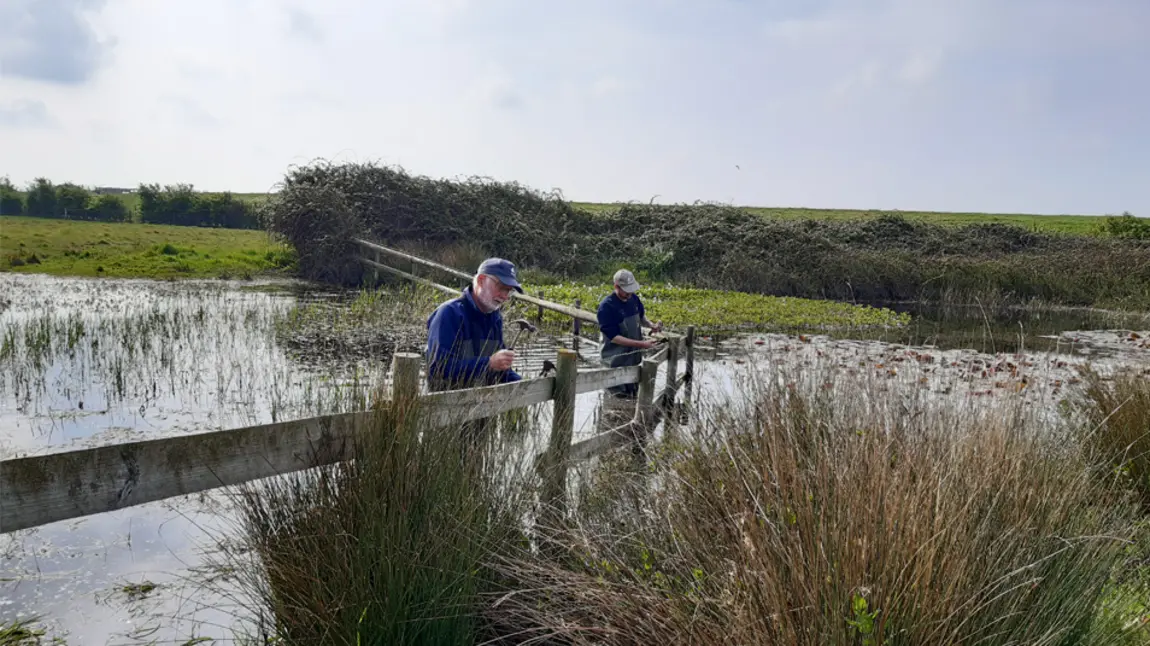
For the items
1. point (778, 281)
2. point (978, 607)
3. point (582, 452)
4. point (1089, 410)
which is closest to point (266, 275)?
point (778, 281)

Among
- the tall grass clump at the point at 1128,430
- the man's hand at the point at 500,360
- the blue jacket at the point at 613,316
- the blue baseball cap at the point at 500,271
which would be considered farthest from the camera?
the blue jacket at the point at 613,316

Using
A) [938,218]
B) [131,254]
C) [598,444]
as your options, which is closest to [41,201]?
[131,254]

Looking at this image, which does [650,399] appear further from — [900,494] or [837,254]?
[837,254]

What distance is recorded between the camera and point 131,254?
3011 centimetres

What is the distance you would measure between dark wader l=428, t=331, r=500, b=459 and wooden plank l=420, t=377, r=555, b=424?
0.21ft

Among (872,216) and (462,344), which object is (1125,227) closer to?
(872,216)

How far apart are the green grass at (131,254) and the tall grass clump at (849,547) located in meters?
25.6

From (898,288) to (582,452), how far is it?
94.9 ft

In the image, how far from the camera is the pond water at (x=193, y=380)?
447 centimetres

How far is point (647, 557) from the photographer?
3.04m

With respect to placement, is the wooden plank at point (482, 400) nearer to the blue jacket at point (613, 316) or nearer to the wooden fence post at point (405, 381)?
the wooden fence post at point (405, 381)

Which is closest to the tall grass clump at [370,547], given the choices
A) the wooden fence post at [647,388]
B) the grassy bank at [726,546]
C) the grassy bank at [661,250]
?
the grassy bank at [726,546]

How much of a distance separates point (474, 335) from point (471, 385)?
0.61 metres

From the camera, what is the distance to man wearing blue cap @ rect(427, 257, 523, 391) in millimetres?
4707
